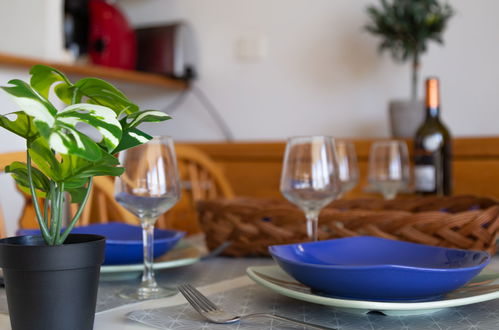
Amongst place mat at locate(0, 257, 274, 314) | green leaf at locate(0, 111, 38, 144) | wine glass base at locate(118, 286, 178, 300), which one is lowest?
place mat at locate(0, 257, 274, 314)

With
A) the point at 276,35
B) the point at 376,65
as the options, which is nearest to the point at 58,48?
the point at 276,35

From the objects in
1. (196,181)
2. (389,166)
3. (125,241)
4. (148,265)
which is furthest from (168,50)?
(148,265)

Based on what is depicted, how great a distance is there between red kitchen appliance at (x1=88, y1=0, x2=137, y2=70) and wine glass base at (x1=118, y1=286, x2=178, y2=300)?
161cm

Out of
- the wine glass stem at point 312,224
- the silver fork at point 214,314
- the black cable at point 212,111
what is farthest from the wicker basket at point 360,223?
the black cable at point 212,111

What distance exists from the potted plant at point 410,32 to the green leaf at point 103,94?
55.9 inches

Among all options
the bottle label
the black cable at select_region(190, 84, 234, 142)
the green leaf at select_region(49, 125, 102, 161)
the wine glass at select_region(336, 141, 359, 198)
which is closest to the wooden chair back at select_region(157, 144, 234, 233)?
the wine glass at select_region(336, 141, 359, 198)

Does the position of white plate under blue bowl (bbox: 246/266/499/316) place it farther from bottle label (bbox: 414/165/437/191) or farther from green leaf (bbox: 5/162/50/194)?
bottle label (bbox: 414/165/437/191)

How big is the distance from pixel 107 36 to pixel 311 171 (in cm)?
158

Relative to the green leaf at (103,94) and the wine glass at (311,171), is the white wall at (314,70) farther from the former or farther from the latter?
the green leaf at (103,94)

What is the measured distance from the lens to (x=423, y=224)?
80cm

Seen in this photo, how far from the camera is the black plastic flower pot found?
18.7 inches

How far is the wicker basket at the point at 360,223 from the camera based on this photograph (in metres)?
0.80

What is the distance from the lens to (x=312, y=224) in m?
0.83

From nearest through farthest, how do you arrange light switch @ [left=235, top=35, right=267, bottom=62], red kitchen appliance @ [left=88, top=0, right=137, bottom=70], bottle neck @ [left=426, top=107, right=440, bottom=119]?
bottle neck @ [left=426, top=107, right=440, bottom=119] → red kitchen appliance @ [left=88, top=0, right=137, bottom=70] → light switch @ [left=235, top=35, right=267, bottom=62]
